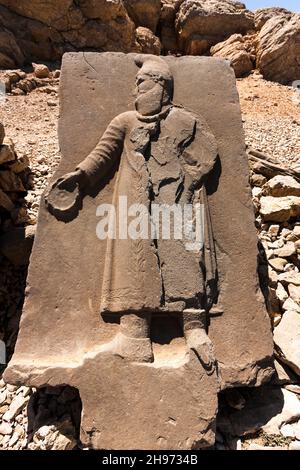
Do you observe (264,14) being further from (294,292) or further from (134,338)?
(134,338)

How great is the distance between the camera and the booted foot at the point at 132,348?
2.61 m

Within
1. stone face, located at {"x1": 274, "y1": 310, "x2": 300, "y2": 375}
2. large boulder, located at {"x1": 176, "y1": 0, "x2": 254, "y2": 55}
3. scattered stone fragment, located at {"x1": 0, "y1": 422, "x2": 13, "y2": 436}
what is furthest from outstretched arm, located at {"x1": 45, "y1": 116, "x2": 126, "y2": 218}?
large boulder, located at {"x1": 176, "y1": 0, "x2": 254, "y2": 55}

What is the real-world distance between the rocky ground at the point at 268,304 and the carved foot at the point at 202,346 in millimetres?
630

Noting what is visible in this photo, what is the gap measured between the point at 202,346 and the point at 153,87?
229 cm

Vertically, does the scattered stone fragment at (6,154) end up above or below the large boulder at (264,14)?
below

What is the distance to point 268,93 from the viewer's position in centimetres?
1010

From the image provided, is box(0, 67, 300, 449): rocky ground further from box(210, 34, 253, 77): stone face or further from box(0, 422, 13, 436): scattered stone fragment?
box(210, 34, 253, 77): stone face

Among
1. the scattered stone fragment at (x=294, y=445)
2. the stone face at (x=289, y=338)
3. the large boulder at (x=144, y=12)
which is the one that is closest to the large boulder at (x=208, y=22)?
the large boulder at (x=144, y=12)

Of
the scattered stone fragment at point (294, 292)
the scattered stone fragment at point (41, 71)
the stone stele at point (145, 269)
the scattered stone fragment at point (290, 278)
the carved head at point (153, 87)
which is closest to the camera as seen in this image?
the stone stele at point (145, 269)

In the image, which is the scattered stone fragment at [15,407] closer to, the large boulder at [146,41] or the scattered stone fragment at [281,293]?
the scattered stone fragment at [281,293]

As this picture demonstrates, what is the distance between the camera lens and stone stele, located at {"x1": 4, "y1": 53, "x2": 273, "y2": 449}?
2545 mm

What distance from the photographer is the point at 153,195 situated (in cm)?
305

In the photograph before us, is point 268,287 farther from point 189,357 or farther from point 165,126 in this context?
point 165,126

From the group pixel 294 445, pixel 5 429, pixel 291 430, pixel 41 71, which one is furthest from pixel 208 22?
pixel 5 429
